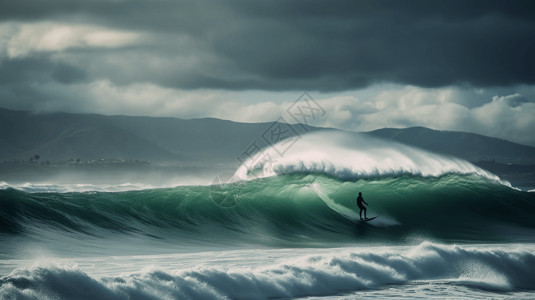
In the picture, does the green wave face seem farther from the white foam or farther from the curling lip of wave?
the white foam

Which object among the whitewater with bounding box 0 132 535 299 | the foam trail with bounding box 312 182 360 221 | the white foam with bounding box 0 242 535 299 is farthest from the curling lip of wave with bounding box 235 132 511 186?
the white foam with bounding box 0 242 535 299

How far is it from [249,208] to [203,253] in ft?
20.2

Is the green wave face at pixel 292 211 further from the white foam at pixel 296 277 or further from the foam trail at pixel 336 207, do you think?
the white foam at pixel 296 277

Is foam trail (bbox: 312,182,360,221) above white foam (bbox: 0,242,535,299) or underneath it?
above

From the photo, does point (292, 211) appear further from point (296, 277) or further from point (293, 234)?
point (296, 277)

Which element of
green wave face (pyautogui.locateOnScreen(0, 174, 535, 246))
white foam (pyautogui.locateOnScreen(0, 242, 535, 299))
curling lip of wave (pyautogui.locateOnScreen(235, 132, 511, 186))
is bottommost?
white foam (pyautogui.locateOnScreen(0, 242, 535, 299))

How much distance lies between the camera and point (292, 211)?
19.0 m

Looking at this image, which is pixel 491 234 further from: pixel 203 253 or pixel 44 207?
pixel 44 207

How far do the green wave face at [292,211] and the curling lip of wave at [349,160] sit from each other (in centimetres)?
32

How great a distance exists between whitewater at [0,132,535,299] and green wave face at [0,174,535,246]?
0.17ft

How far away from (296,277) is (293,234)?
694 cm

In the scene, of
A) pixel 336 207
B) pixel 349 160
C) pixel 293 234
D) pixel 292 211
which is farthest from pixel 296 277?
pixel 349 160

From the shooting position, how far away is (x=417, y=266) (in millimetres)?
10883

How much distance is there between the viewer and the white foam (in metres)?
8.12
